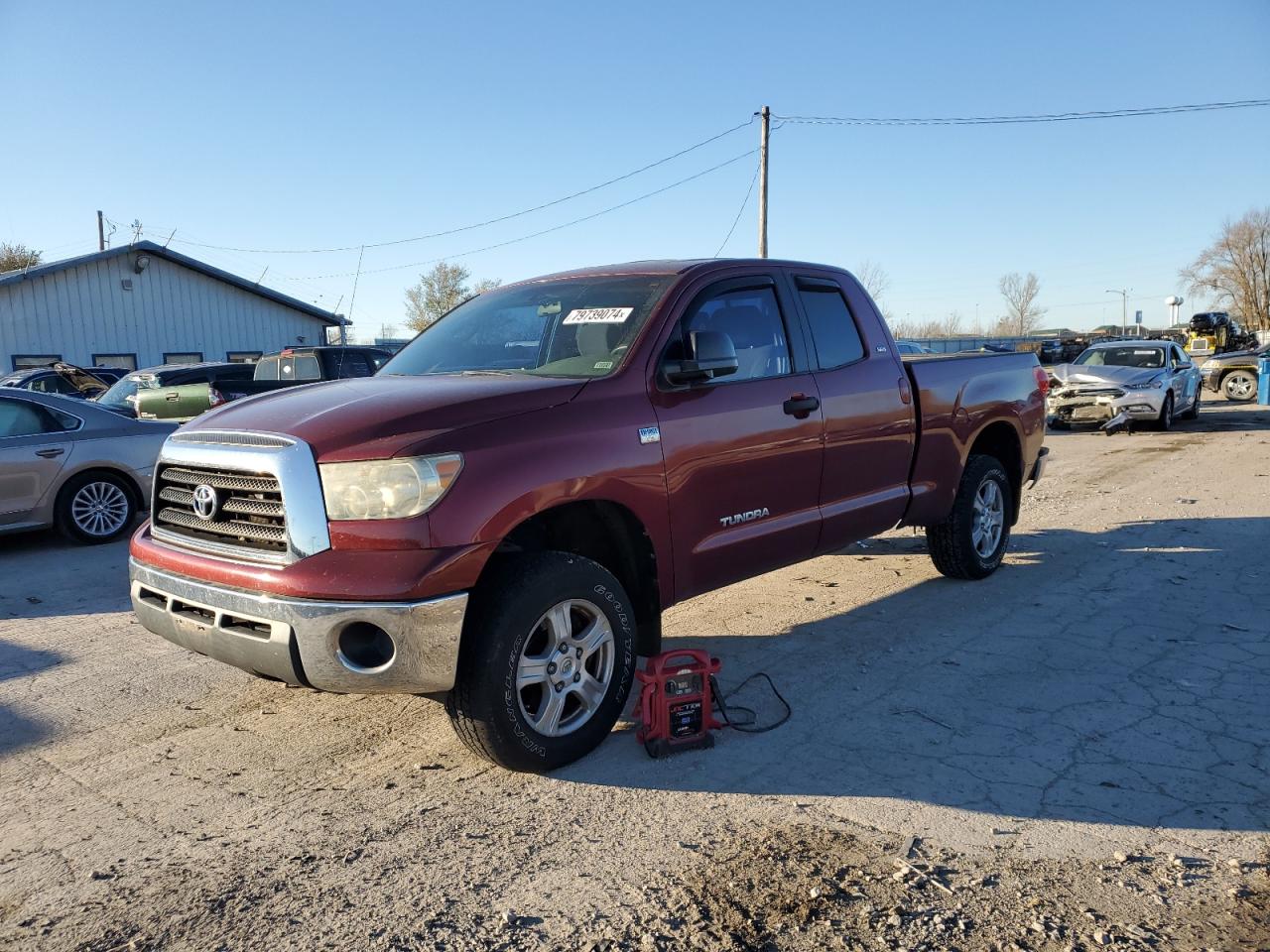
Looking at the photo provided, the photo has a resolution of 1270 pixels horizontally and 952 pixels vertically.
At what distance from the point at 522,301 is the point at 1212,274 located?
9335cm

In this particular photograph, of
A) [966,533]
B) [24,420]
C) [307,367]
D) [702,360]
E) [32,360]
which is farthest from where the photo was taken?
[32,360]

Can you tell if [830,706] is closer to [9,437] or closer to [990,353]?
[990,353]

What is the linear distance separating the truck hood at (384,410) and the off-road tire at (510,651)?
60 cm

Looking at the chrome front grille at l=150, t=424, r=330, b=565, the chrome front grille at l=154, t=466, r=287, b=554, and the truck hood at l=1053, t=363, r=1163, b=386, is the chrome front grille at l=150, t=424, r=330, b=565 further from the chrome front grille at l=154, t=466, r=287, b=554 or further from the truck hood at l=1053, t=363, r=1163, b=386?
the truck hood at l=1053, t=363, r=1163, b=386

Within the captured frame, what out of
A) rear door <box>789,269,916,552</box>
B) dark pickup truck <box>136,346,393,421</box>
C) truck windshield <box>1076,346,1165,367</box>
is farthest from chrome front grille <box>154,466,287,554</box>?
truck windshield <box>1076,346,1165,367</box>

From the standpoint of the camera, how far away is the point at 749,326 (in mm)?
4824

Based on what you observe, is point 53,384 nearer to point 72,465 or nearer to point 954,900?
point 72,465

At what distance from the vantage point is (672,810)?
3.36m

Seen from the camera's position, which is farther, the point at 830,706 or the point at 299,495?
the point at 830,706

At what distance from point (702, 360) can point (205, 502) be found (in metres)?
2.10

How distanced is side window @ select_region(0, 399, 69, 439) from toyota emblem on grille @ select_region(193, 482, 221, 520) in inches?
241

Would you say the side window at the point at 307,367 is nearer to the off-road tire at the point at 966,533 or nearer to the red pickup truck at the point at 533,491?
the red pickup truck at the point at 533,491

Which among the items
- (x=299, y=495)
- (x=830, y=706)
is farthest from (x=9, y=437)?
(x=830, y=706)

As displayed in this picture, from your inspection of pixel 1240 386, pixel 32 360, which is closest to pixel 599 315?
pixel 1240 386
